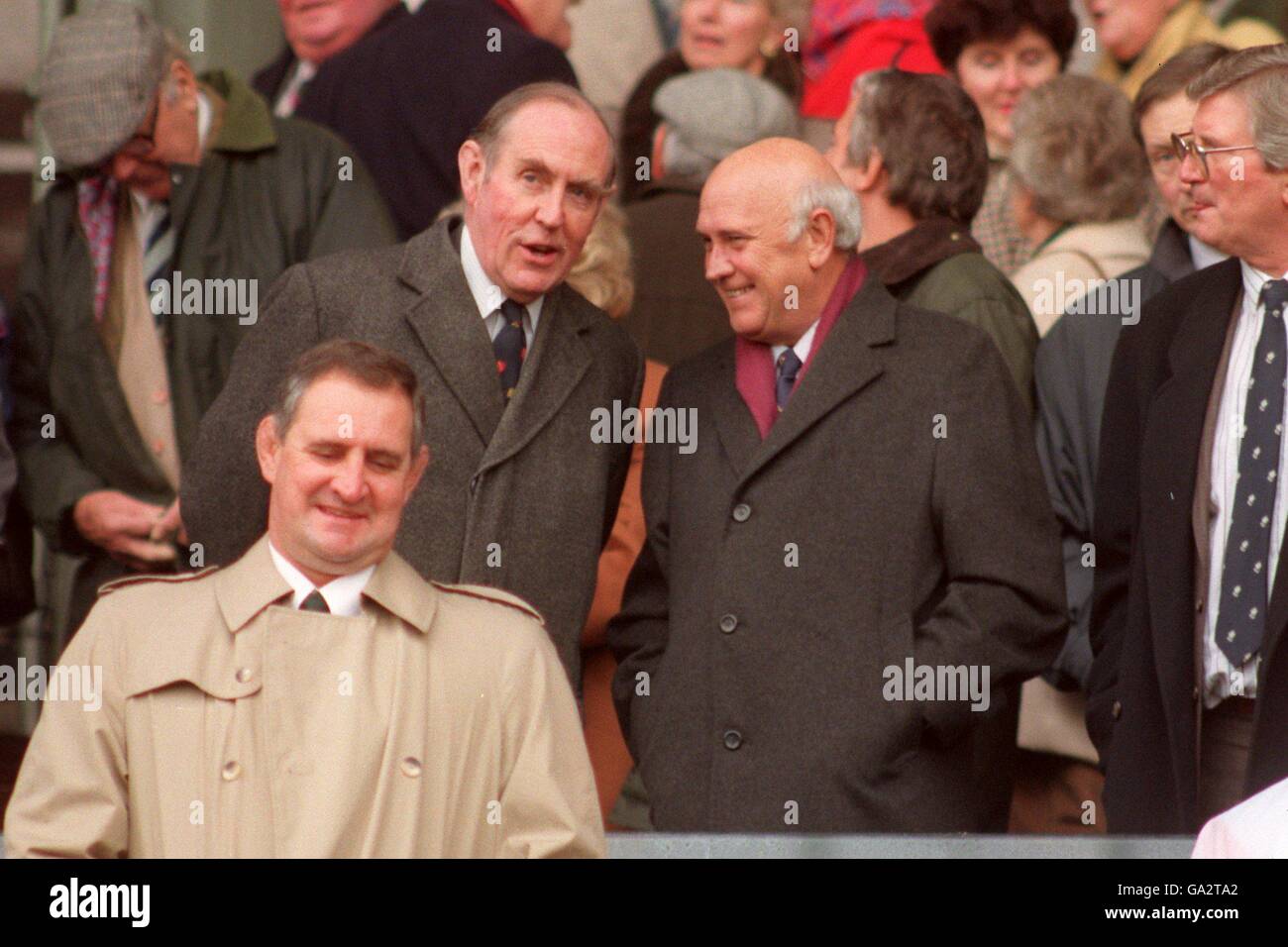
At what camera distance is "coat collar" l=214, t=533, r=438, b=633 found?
434 cm

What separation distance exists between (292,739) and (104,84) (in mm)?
2620

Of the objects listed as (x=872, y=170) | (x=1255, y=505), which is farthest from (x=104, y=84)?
(x=1255, y=505)

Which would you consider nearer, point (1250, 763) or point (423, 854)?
point (423, 854)

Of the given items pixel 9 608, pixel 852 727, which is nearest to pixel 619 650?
pixel 852 727

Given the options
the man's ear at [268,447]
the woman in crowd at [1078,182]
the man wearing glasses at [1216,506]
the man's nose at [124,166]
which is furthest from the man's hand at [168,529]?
the man wearing glasses at [1216,506]

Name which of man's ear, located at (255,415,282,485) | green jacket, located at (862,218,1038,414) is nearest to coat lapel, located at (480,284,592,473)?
man's ear, located at (255,415,282,485)

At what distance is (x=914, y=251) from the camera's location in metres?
6.05

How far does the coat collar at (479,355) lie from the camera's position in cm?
528

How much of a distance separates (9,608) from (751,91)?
2369 millimetres

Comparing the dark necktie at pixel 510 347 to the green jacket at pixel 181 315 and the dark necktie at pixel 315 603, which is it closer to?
the dark necktie at pixel 315 603

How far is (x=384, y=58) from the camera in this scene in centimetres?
692

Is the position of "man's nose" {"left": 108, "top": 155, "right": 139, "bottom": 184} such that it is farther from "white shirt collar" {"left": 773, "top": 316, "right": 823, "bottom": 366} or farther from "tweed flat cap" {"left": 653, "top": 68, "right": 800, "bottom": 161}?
"white shirt collar" {"left": 773, "top": 316, "right": 823, "bottom": 366}

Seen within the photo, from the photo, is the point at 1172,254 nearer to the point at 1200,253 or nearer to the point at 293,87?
the point at 1200,253
